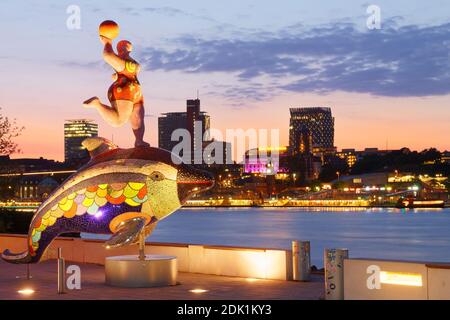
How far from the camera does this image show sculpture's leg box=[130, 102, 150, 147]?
702 inches

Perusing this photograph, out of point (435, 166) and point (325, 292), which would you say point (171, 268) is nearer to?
point (325, 292)

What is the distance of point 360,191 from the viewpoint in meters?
188

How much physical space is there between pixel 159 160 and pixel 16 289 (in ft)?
12.6

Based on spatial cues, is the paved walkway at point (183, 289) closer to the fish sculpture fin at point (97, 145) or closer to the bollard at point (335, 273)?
the bollard at point (335, 273)

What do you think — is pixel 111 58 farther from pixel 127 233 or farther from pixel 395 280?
pixel 395 280

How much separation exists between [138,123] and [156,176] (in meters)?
1.30

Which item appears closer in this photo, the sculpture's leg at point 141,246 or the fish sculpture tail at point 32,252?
the sculpture's leg at point 141,246

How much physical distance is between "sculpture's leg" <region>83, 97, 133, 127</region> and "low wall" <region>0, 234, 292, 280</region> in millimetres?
3800

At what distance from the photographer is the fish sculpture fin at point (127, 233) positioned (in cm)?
1656

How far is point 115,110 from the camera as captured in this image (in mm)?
17672

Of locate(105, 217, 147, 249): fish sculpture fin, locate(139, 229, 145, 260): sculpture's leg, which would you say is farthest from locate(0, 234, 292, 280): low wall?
locate(105, 217, 147, 249): fish sculpture fin

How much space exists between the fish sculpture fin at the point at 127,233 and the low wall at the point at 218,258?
8.91 ft

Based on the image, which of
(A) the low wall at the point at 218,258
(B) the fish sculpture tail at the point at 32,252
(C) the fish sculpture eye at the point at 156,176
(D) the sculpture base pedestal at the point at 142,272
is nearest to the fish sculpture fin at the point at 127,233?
(D) the sculpture base pedestal at the point at 142,272
